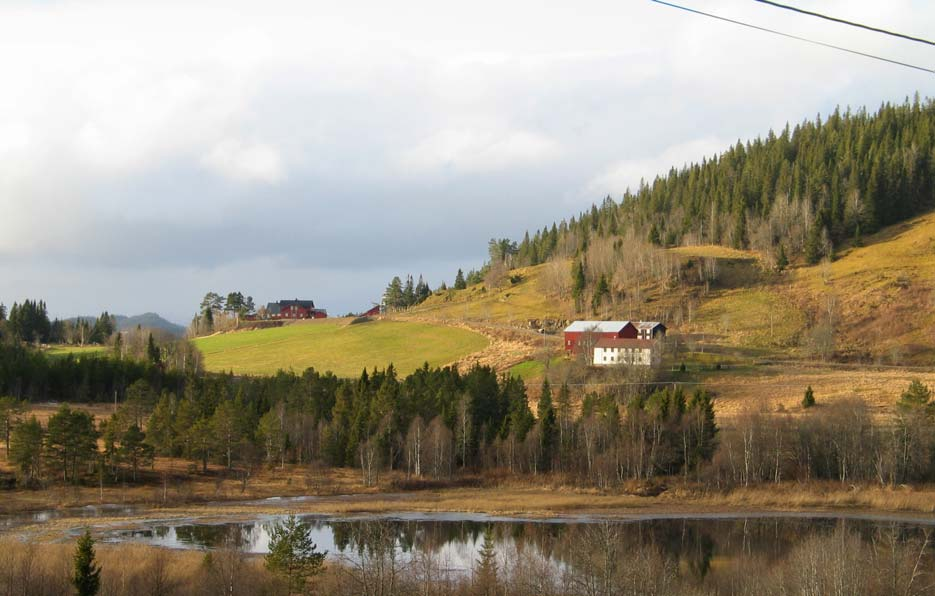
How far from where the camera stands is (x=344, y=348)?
475 ft

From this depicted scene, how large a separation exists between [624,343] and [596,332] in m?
7.88

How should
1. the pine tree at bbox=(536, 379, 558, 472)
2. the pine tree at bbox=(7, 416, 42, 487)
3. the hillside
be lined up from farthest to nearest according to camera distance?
the hillside < the pine tree at bbox=(536, 379, 558, 472) < the pine tree at bbox=(7, 416, 42, 487)

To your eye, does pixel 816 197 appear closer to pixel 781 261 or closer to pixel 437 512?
pixel 781 261

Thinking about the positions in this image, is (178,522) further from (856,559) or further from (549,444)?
(856,559)

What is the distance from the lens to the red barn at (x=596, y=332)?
373 ft

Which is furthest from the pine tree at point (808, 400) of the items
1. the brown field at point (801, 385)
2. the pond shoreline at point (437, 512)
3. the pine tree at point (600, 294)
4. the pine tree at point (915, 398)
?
the pine tree at point (600, 294)

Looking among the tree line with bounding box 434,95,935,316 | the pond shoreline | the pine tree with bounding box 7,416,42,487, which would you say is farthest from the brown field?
the pine tree with bounding box 7,416,42,487

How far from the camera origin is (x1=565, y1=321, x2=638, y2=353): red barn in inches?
4478

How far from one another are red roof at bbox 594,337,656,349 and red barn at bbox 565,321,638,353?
1.69 m

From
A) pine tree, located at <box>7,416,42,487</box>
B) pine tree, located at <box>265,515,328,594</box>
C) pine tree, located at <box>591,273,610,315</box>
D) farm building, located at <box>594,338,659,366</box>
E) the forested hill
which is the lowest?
pine tree, located at <box>265,515,328,594</box>

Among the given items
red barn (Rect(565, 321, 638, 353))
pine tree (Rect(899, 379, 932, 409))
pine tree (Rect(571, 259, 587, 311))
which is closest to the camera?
pine tree (Rect(899, 379, 932, 409))

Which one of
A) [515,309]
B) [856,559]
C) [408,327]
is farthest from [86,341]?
[856,559]

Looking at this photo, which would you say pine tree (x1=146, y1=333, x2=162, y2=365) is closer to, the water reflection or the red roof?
the red roof

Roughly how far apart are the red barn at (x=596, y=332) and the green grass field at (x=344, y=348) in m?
17.5
